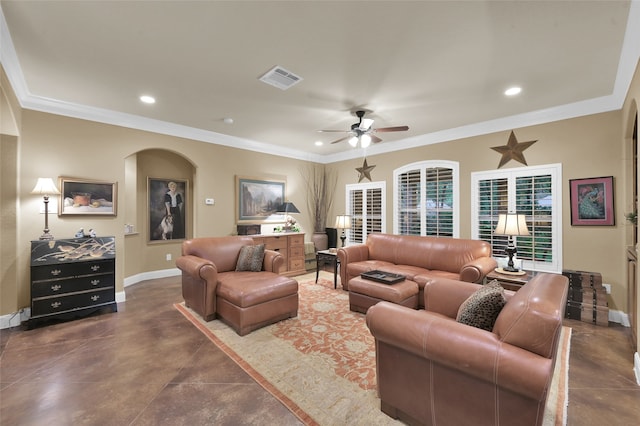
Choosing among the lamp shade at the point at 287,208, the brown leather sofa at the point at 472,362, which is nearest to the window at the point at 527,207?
the brown leather sofa at the point at 472,362

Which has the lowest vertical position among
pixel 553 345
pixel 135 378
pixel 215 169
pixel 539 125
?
pixel 135 378

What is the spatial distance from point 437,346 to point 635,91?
10.6ft

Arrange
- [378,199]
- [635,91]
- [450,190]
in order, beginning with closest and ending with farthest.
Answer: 1. [635,91]
2. [450,190]
3. [378,199]

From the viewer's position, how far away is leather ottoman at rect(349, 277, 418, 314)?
330cm

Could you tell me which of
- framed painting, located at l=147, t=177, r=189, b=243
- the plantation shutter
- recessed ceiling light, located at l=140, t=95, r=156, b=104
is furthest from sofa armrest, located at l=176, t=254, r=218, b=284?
the plantation shutter

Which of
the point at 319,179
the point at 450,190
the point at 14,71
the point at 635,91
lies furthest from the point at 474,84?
the point at 14,71

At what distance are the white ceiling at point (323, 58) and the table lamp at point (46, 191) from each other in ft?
3.39

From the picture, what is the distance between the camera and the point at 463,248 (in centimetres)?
414

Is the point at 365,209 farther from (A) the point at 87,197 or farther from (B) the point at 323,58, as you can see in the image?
(A) the point at 87,197

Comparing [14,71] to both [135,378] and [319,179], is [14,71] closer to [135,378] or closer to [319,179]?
A: [135,378]

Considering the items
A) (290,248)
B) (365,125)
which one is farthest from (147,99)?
(290,248)

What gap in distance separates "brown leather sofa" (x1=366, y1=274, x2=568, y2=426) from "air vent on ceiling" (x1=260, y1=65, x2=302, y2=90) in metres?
2.56

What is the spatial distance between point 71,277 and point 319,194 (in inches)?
198

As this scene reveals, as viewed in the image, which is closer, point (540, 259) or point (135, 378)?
point (135, 378)
